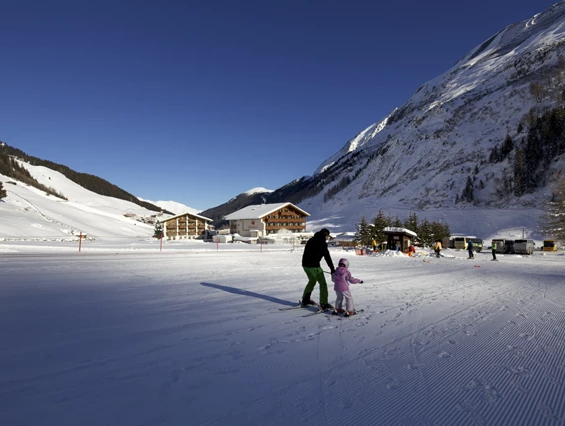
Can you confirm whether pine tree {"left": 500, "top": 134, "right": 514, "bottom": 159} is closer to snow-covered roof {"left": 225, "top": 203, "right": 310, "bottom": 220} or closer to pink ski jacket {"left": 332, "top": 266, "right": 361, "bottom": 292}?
snow-covered roof {"left": 225, "top": 203, "right": 310, "bottom": 220}

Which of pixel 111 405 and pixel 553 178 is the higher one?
pixel 553 178

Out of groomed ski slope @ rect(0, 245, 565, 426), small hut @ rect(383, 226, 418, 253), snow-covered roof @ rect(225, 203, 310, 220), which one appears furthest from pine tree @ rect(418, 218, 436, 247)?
groomed ski slope @ rect(0, 245, 565, 426)

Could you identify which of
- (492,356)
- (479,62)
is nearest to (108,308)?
(492,356)

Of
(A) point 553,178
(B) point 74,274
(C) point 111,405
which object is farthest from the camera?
(A) point 553,178

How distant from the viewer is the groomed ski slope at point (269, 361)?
340 centimetres

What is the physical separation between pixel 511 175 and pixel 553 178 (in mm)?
8329

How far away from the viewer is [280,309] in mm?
8250

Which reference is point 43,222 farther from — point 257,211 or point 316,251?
point 316,251

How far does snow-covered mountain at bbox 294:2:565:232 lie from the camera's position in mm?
79625

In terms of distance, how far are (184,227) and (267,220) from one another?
56.1ft

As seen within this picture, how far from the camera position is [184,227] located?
6594 cm

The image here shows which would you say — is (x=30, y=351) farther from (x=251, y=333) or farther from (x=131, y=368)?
(x=251, y=333)

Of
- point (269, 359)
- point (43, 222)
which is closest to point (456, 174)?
point (43, 222)

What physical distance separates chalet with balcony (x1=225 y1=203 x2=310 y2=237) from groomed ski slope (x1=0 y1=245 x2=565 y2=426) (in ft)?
187
